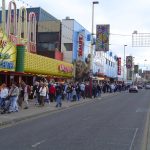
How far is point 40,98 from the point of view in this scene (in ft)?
99.5

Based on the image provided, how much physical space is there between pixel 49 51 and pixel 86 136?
3789cm

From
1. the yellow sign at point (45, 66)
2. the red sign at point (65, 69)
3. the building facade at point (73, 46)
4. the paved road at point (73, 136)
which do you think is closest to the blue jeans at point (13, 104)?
the paved road at point (73, 136)

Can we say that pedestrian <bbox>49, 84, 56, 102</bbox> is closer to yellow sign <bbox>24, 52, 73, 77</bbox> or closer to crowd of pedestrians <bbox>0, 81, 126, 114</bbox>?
crowd of pedestrians <bbox>0, 81, 126, 114</bbox>

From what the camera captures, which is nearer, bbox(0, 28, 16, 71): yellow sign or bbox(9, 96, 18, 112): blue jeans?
bbox(9, 96, 18, 112): blue jeans

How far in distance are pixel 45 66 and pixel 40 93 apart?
12.2 meters

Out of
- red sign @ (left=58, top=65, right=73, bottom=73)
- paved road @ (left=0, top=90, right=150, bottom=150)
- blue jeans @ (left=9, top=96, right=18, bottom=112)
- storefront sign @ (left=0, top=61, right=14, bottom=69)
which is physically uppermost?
red sign @ (left=58, top=65, right=73, bottom=73)

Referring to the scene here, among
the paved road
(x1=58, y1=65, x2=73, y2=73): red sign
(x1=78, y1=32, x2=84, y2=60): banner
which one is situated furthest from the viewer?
(x1=78, y1=32, x2=84, y2=60): banner

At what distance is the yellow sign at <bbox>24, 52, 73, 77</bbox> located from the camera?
36.3 meters

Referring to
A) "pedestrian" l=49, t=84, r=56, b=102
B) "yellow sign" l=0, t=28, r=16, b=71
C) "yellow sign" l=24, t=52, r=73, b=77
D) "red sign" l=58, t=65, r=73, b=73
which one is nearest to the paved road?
"yellow sign" l=0, t=28, r=16, b=71

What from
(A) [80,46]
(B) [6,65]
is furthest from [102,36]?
(B) [6,65]

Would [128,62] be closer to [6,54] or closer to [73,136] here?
[6,54]

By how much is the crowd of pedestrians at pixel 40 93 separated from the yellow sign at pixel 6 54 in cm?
141

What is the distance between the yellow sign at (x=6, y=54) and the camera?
29.7 metres

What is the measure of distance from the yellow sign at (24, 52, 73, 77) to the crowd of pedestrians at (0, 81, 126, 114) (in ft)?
4.86
